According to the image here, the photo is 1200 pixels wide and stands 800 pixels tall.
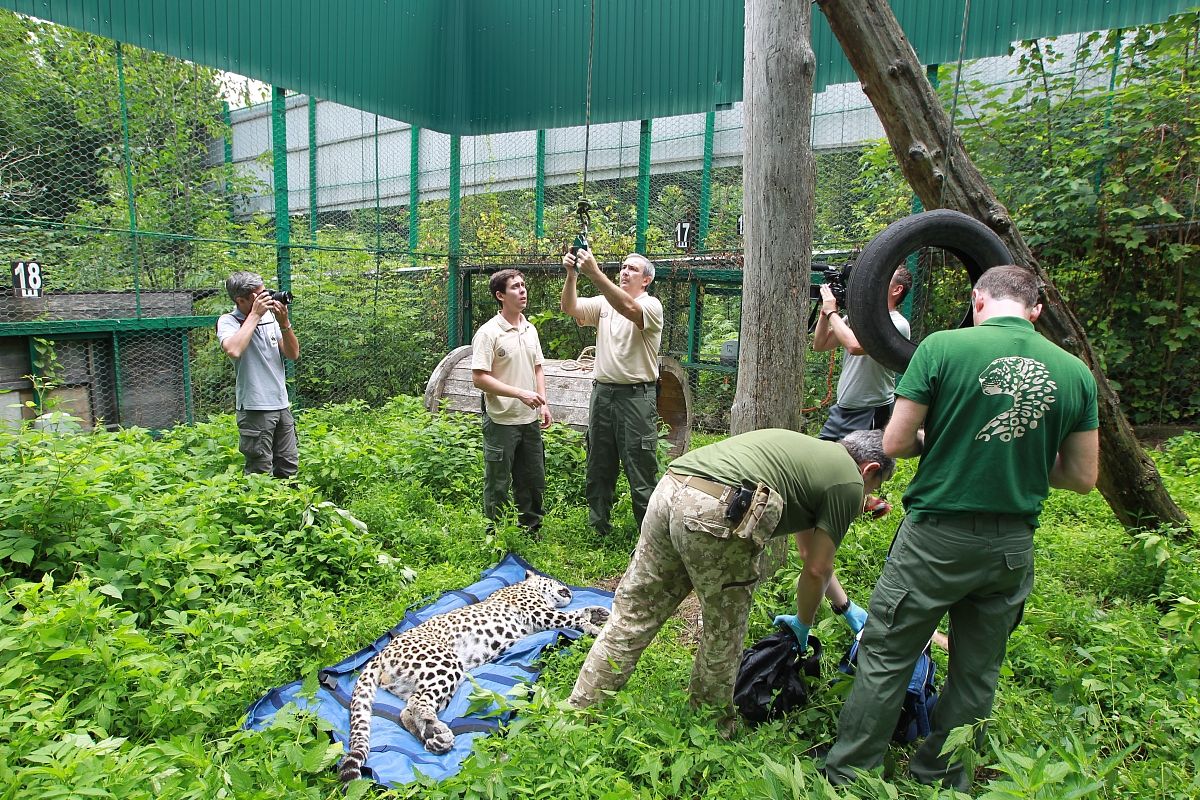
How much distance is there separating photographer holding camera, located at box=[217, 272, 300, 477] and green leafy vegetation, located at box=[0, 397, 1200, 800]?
1.04ft

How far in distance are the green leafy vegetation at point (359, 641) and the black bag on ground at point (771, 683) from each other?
0.09 m

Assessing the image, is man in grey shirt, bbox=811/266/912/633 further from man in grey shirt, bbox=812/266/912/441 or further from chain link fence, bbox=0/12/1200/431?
chain link fence, bbox=0/12/1200/431

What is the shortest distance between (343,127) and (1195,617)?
12.6 meters

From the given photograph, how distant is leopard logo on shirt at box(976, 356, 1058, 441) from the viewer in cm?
251

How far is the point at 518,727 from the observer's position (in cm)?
271

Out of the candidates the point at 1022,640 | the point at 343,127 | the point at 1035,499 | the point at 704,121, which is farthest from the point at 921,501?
the point at 343,127

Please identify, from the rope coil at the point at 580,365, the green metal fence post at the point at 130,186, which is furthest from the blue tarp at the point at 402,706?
the green metal fence post at the point at 130,186

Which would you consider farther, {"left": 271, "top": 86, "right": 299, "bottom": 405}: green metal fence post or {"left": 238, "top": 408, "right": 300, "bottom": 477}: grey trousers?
{"left": 271, "top": 86, "right": 299, "bottom": 405}: green metal fence post

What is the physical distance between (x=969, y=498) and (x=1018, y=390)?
410 mm

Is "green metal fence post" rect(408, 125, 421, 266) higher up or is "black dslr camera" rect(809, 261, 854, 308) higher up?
"green metal fence post" rect(408, 125, 421, 266)

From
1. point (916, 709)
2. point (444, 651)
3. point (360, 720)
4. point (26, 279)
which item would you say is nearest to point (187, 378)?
point (26, 279)

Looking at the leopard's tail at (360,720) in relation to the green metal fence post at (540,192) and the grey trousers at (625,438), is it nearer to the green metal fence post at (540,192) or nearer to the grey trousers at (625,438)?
the grey trousers at (625,438)

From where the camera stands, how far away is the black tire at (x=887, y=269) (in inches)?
129

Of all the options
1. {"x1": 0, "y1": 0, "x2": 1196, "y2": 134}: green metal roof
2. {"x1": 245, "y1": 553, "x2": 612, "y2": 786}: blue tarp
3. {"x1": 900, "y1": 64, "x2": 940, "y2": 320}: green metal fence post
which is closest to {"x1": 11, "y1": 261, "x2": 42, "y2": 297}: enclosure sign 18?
{"x1": 0, "y1": 0, "x2": 1196, "y2": 134}: green metal roof
